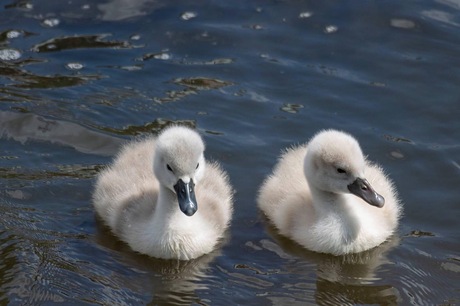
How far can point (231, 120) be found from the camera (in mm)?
7934

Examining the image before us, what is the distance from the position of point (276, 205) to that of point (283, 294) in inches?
33.0

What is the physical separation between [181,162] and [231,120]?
190 centimetres

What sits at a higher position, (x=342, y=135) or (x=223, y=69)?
(x=342, y=135)

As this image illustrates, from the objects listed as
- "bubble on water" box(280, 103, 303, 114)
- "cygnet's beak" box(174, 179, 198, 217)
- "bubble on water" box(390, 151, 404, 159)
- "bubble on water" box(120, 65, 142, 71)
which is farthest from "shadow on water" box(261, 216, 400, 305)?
"bubble on water" box(120, 65, 142, 71)

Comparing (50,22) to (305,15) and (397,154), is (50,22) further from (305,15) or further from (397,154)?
(397,154)

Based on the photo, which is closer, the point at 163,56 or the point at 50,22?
the point at 163,56

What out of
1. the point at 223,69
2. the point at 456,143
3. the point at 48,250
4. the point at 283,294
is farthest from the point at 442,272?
the point at 223,69

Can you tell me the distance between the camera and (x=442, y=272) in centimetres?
638

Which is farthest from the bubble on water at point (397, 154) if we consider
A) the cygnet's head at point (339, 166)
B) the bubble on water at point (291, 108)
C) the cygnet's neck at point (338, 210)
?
the cygnet's head at point (339, 166)

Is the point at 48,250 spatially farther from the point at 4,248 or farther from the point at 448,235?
the point at 448,235

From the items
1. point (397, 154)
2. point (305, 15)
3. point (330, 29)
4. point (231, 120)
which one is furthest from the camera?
point (305, 15)

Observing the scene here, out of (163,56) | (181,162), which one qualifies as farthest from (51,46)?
(181,162)

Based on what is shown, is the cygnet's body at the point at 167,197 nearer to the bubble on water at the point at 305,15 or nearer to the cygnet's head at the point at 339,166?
the cygnet's head at the point at 339,166

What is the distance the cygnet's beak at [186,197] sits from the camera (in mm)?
6000
